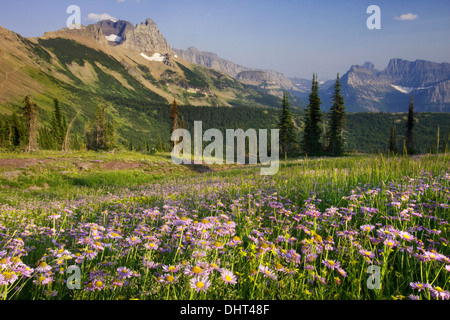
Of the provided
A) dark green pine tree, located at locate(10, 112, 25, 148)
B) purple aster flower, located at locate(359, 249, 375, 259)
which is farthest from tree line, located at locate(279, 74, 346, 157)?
dark green pine tree, located at locate(10, 112, 25, 148)

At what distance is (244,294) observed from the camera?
259 cm

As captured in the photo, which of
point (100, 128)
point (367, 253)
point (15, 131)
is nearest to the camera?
point (367, 253)

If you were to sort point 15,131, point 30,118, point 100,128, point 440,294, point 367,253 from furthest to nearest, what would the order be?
1. point 15,131
2. point 100,128
3. point 30,118
4. point 367,253
5. point 440,294

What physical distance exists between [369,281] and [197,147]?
9185 cm

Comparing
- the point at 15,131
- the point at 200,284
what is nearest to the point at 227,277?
the point at 200,284

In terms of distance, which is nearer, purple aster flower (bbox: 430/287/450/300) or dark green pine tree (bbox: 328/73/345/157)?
purple aster flower (bbox: 430/287/450/300)

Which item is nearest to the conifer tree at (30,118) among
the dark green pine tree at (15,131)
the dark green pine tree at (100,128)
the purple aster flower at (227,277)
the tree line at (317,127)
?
the dark green pine tree at (100,128)

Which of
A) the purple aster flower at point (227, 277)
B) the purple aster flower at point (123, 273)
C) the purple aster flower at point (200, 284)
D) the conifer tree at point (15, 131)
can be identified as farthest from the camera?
the conifer tree at point (15, 131)

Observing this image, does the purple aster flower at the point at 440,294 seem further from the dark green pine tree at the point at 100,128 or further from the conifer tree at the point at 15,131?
the conifer tree at the point at 15,131

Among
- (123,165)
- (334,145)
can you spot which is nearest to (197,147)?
(334,145)

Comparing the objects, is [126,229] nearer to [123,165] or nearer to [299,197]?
[299,197]

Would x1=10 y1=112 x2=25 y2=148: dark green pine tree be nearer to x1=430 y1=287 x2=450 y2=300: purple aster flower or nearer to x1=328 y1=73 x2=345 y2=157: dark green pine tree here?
x1=328 y1=73 x2=345 y2=157: dark green pine tree

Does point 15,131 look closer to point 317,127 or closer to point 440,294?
point 317,127
